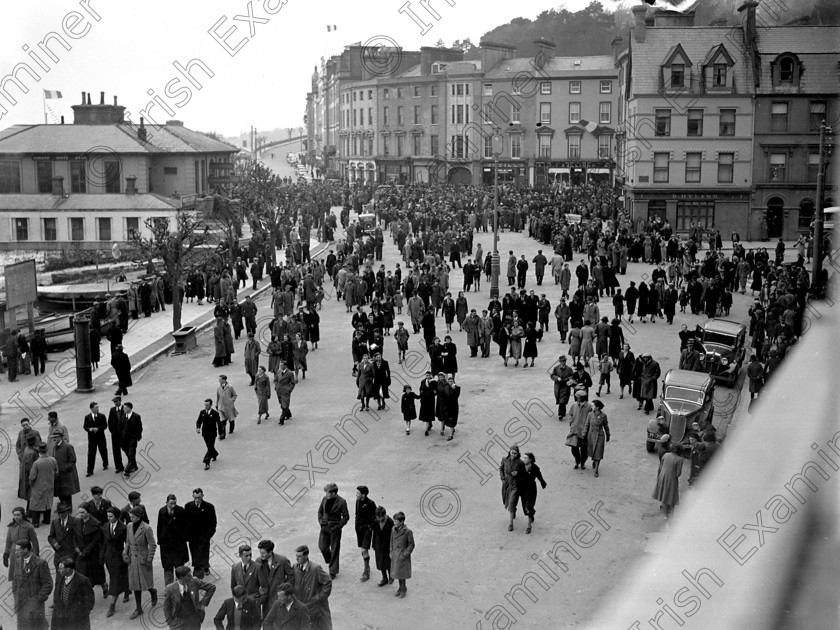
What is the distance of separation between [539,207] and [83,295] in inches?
1099

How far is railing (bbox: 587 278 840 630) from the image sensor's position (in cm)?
446

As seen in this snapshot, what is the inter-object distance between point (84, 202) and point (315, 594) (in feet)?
148

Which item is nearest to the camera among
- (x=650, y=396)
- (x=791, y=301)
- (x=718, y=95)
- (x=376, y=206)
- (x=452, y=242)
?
(x=650, y=396)

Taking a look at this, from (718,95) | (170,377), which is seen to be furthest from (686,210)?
(170,377)

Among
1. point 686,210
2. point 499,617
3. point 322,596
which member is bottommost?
point 499,617

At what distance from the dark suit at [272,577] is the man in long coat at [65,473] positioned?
550 centimetres

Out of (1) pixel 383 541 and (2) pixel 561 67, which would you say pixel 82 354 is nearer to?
(1) pixel 383 541

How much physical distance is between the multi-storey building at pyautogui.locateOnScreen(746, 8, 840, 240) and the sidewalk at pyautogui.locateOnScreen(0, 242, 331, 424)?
3101cm

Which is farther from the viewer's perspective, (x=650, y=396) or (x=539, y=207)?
(x=539, y=207)

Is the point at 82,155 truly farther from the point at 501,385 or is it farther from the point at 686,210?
the point at 501,385

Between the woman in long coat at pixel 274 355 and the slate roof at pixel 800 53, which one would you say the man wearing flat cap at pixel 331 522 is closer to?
the woman in long coat at pixel 274 355

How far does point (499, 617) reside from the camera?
11.8 metres

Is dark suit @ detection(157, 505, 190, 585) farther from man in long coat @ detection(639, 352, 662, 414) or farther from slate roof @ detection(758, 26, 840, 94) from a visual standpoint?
slate roof @ detection(758, 26, 840, 94)

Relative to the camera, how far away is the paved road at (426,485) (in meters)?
12.4
